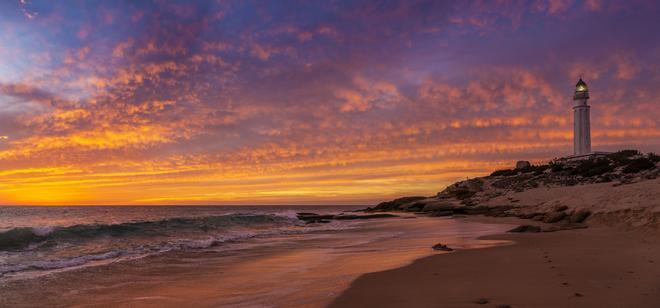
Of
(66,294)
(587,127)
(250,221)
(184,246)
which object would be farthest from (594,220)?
(587,127)

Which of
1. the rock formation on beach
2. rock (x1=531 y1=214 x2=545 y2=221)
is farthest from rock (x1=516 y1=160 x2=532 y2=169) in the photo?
rock (x1=531 y1=214 x2=545 y2=221)

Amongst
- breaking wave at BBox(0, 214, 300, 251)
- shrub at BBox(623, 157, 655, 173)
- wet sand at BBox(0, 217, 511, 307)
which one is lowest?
breaking wave at BBox(0, 214, 300, 251)

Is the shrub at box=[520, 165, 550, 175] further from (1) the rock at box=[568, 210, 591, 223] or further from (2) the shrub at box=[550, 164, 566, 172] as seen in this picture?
(1) the rock at box=[568, 210, 591, 223]

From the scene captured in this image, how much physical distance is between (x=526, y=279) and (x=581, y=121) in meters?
66.7

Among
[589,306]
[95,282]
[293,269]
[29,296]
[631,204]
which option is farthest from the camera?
[631,204]

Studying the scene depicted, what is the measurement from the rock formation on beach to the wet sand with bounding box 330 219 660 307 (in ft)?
17.5

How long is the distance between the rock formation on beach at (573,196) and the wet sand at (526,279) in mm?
5328

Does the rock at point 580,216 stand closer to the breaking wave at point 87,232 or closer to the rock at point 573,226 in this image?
the rock at point 573,226

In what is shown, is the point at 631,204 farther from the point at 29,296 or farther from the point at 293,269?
the point at 29,296

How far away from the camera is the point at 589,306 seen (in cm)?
543

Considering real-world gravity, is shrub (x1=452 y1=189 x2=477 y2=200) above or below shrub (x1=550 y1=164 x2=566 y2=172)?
below

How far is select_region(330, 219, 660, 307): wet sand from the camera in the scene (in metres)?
5.94

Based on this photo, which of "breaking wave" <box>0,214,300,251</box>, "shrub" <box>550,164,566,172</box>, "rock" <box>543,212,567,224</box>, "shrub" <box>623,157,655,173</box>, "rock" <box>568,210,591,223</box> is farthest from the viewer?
"shrub" <box>550,164,566,172</box>

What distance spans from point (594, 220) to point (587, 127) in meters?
54.7
